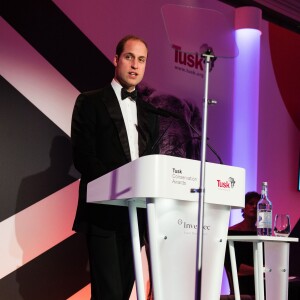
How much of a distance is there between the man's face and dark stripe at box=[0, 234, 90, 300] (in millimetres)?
1697

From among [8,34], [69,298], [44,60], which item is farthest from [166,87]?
[69,298]

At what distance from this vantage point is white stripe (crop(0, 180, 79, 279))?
3.67 metres

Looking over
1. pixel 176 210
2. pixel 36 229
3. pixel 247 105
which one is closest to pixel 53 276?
pixel 36 229

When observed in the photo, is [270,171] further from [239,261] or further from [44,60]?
[44,60]

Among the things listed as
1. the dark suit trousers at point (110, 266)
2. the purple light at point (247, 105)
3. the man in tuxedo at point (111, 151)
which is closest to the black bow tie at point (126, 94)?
the man in tuxedo at point (111, 151)

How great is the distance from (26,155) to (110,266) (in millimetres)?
1678

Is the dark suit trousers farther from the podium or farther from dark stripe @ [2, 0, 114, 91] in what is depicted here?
dark stripe @ [2, 0, 114, 91]

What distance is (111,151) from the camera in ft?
8.36

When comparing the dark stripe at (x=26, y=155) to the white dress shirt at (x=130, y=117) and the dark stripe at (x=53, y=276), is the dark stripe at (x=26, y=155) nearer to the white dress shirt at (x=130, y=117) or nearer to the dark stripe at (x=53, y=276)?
the dark stripe at (x=53, y=276)

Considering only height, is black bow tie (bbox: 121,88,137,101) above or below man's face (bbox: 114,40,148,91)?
below

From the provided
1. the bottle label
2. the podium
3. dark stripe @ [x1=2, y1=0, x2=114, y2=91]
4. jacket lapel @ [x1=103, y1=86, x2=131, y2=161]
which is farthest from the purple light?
the podium

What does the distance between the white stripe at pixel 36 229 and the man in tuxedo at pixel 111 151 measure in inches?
51.6

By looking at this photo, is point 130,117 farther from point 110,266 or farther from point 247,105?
point 247,105

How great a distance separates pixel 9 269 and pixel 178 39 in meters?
2.11
